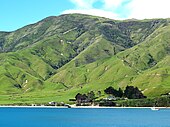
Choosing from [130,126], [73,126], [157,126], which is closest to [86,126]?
[73,126]

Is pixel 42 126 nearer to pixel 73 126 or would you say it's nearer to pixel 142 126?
pixel 73 126

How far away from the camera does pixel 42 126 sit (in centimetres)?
15912

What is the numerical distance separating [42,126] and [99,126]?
2280 centimetres

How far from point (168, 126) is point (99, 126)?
88.2 ft

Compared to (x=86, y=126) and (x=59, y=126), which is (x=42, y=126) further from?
(x=86, y=126)

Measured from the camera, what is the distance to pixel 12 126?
157125mm

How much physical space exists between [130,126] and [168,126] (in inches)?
571

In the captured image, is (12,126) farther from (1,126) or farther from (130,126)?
(130,126)

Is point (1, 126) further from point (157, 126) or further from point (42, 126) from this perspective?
point (157, 126)

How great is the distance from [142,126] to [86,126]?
71.7 feet

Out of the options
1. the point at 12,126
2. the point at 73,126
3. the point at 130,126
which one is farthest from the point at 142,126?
the point at 12,126

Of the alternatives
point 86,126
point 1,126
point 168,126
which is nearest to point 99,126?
point 86,126

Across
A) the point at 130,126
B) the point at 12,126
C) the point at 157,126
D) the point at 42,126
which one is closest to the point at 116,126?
the point at 130,126

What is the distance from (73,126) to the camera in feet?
518
